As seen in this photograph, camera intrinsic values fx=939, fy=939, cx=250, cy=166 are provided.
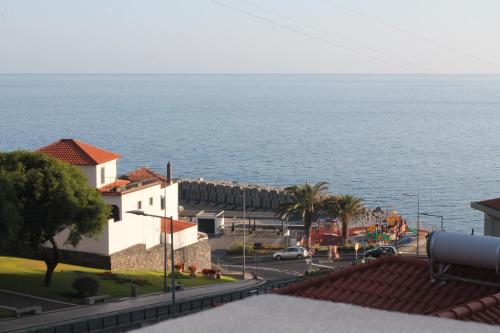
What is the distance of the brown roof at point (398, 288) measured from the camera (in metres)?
14.8

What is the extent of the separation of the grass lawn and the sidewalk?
6.18 feet

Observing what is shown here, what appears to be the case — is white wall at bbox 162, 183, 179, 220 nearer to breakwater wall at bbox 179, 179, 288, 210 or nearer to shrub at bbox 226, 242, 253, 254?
shrub at bbox 226, 242, 253, 254

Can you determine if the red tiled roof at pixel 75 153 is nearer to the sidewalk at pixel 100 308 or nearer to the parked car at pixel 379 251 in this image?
the sidewalk at pixel 100 308

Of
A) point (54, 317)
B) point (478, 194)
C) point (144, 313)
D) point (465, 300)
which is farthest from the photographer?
point (478, 194)

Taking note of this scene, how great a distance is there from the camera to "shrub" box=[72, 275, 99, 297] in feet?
165

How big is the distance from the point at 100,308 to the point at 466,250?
34.3 m

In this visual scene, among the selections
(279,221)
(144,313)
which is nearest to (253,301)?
(144,313)

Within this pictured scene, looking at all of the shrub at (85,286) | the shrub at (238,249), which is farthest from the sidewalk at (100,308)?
the shrub at (238,249)

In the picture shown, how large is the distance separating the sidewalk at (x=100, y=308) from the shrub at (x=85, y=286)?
1.58m

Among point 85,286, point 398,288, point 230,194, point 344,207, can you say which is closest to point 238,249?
point 344,207

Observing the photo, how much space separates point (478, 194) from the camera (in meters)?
152

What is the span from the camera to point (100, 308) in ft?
156

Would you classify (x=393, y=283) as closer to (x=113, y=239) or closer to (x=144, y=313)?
(x=144, y=313)

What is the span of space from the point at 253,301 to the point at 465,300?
3713 mm
